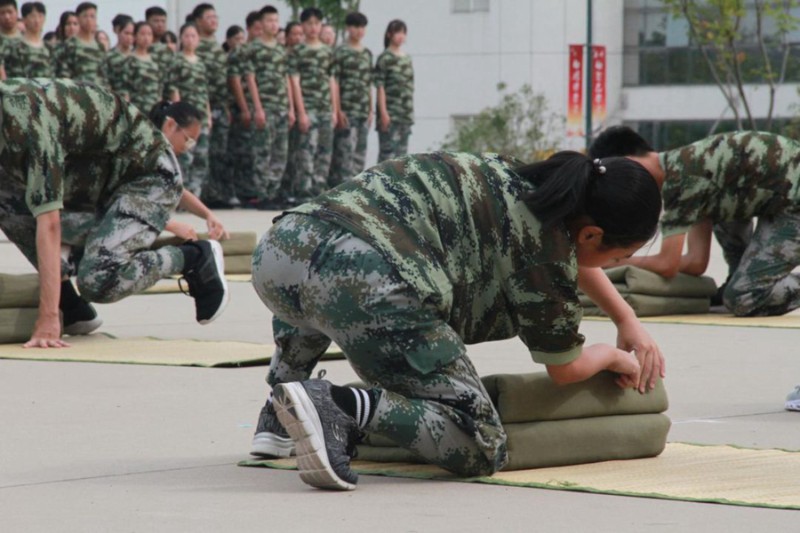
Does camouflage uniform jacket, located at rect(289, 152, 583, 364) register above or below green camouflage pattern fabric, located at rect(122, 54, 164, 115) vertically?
above

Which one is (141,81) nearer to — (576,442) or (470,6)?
(470,6)

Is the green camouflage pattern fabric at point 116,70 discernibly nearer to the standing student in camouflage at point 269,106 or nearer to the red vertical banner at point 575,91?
the standing student in camouflage at point 269,106

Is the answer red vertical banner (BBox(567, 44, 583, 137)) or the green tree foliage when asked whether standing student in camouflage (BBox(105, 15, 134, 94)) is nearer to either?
the green tree foliage

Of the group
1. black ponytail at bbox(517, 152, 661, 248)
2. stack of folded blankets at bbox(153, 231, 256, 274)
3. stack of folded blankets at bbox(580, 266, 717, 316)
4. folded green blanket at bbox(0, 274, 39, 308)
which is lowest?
stack of folded blankets at bbox(153, 231, 256, 274)

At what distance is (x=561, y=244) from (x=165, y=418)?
69.4 inches

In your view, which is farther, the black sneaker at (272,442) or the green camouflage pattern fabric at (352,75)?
the green camouflage pattern fabric at (352,75)

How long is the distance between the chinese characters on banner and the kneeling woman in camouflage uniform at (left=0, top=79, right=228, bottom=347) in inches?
624

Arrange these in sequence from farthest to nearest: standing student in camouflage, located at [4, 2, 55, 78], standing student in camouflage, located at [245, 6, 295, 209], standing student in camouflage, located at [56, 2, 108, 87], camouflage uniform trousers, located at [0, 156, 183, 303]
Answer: standing student in camouflage, located at [245, 6, 295, 209]
standing student in camouflage, located at [56, 2, 108, 87]
standing student in camouflage, located at [4, 2, 55, 78]
camouflage uniform trousers, located at [0, 156, 183, 303]

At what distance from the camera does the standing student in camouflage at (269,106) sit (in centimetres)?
1877

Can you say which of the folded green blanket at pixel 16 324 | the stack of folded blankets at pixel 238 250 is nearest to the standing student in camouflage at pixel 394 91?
the stack of folded blankets at pixel 238 250

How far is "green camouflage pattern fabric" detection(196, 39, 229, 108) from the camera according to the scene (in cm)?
1850

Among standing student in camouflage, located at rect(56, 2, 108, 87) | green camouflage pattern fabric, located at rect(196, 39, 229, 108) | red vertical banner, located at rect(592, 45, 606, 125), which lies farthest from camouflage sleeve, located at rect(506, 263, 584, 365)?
red vertical banner, located at rect(592, 45, 606, 125)

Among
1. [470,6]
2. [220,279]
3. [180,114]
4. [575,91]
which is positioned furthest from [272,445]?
[470,6]

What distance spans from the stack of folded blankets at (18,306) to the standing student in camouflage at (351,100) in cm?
1230
